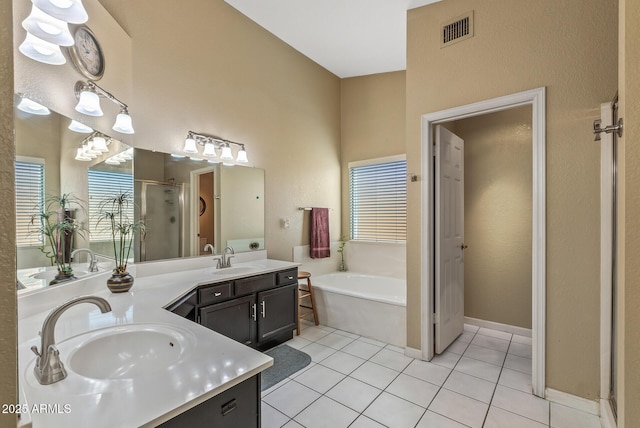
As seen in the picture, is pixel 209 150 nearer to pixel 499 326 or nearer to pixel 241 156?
pixel 241 156

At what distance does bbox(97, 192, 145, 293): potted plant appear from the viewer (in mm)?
1835

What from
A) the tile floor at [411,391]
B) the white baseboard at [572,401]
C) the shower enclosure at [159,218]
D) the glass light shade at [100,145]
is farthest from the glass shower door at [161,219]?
the white baseboard at [572,401]

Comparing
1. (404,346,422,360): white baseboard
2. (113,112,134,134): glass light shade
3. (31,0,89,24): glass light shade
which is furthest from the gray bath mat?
(31,0,89,24): glass light shade

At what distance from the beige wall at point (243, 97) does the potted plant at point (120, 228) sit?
543 millimetres

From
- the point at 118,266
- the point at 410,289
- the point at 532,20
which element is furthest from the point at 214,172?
the point at 532,20

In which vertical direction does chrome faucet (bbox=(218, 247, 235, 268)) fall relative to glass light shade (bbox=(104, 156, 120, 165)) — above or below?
below

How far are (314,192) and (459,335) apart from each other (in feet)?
7.78

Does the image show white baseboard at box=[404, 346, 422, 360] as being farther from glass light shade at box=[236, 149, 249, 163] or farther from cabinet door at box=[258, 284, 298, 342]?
glass light shade at box=[236, 149, 249, 163]

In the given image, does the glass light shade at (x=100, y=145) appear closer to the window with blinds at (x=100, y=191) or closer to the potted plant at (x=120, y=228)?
the window with blinds at (x=100, y=191)

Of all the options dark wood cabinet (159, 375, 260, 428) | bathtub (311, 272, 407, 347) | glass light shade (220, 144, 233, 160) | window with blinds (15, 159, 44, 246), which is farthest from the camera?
glass light shade (220, 144, 233, 160)

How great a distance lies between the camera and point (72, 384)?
2.71 feet

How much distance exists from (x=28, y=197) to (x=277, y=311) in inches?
77.6

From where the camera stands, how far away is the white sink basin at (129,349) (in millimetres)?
1108

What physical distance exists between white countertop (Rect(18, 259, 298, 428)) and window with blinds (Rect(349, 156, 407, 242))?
3.03 m
